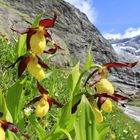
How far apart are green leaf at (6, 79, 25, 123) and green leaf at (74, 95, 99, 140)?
0.47 meters

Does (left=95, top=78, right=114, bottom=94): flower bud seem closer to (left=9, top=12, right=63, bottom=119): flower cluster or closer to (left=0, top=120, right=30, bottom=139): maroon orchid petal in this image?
(left=9, top=12, right=63, bottom=119): flower cluster

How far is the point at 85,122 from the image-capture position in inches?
95.4

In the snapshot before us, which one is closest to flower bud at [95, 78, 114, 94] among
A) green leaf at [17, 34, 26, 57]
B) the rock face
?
green leaf at [17, 34, 26, 57]

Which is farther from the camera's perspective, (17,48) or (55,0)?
(55,0)

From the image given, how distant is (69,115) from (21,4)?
1997 centimetres

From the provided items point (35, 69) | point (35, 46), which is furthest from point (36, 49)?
point (35, 69)

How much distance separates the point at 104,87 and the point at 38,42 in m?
0.48

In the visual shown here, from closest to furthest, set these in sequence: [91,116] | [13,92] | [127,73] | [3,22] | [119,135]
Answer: [91,116], [13,92], [119,135], [3,22], [127,73]

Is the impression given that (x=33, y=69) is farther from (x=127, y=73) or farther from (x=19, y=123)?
(x=127, y=73)

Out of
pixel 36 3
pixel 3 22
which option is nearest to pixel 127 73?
pixel 36 3

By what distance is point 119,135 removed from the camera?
8.76 meters

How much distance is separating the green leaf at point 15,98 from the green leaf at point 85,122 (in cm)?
47

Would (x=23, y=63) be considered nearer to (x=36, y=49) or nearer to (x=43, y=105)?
(x=36, y=49)

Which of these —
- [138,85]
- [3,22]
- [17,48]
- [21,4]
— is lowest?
[138,85]
